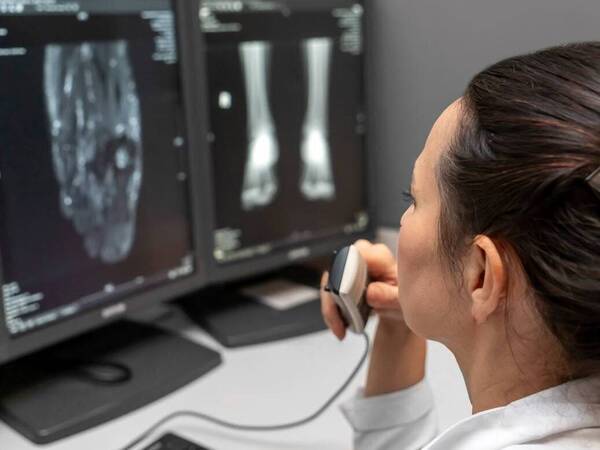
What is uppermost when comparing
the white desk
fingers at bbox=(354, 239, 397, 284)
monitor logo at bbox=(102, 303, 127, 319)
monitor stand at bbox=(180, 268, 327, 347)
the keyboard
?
fingers at bbox=(354, 239, 397, 284)

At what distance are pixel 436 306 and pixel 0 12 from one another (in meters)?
0.66

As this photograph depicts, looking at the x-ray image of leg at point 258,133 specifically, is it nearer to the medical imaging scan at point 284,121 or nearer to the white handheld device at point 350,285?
the medical imaging scan at point 284,121

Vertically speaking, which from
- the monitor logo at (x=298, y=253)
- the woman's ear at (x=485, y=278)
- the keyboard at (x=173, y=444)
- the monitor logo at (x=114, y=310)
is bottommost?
the keyboard at (x=173, y=444)

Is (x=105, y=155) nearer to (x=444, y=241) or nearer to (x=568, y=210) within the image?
(x=444, y=241)

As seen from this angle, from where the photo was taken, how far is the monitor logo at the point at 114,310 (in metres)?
1.17

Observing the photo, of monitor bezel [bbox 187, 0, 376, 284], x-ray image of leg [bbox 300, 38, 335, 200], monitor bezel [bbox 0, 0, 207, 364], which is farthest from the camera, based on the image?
x-ray image of leg [bbox 300, 38, 335, 200]

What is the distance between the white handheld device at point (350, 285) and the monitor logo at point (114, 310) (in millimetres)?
340

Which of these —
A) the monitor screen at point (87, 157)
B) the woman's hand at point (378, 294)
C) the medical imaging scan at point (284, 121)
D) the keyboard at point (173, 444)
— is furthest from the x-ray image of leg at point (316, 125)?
the keyboard at point (173, 444)

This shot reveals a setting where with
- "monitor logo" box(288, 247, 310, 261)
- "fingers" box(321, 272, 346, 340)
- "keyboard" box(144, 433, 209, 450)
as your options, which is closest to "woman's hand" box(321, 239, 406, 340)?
"fingers" box(321, 272, 346, 340)

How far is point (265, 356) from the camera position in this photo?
1279mm

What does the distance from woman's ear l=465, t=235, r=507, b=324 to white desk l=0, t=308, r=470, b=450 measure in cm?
41

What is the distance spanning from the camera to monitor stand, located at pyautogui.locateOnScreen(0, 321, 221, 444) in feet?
3.50

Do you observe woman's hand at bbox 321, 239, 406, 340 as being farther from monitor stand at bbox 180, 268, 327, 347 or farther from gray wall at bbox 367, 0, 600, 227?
gray wall at bbox 367, 0, 600, 227

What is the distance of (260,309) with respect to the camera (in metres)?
1.42
